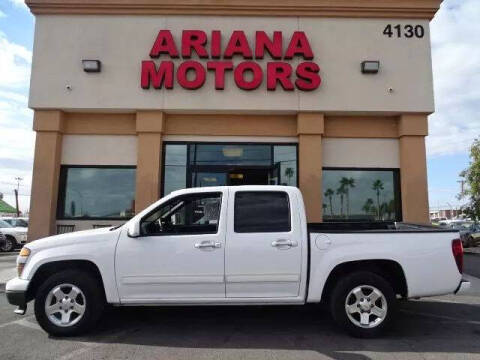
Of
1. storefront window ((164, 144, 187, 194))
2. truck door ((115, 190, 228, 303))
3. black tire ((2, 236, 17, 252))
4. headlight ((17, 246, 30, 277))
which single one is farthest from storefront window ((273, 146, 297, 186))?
black tire ((2, 236, 17, 252))

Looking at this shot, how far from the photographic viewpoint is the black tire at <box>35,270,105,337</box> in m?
5.25

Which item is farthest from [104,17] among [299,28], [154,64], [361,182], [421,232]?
[421,232]

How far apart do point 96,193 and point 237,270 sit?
8.07m

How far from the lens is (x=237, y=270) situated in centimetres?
525

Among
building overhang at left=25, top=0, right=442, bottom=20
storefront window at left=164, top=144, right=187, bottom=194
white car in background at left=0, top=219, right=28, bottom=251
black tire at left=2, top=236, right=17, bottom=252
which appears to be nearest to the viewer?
building overhang at left=25, top=0, right=442, bottom=20

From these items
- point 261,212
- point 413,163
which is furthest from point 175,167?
point 261,212

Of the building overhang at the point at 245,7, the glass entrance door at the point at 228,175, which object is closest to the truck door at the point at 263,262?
the glass entrance door at the point at 228,175

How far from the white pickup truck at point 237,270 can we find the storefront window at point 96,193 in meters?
6.65

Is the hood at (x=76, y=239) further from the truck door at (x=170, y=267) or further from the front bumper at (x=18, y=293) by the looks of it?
the front bumper at (x=18, y=293)

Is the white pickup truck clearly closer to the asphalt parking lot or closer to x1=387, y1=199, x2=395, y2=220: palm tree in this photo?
the asphalt parking lot

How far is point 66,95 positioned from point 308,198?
7.34 metres

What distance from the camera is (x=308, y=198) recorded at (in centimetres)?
1155

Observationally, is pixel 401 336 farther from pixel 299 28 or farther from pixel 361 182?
pixel 299 28

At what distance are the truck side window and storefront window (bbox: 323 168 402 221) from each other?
6853 mm
